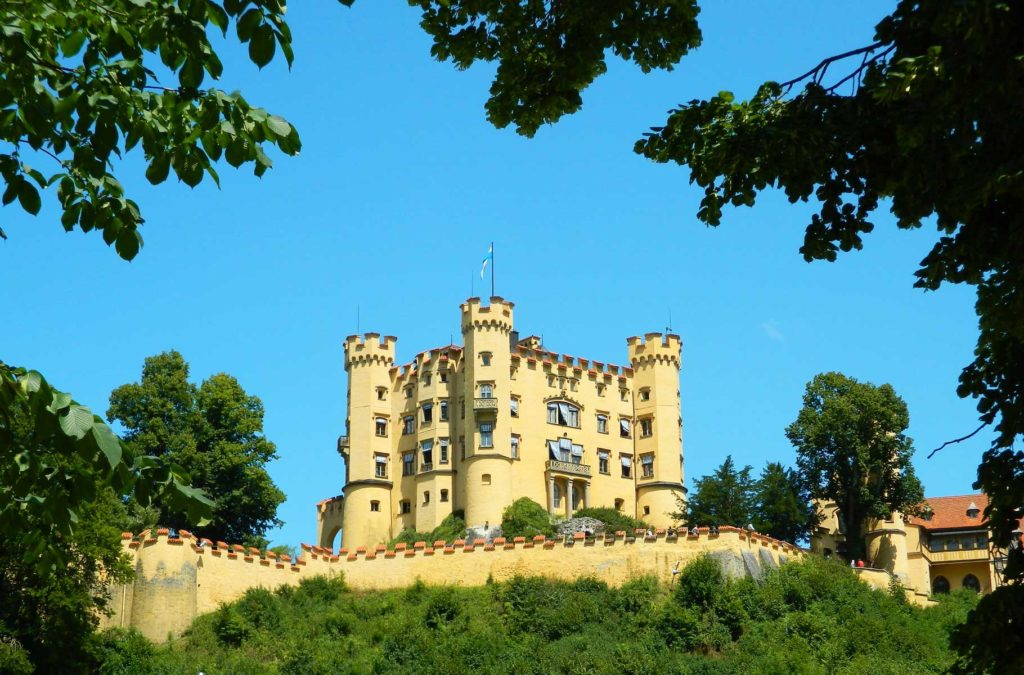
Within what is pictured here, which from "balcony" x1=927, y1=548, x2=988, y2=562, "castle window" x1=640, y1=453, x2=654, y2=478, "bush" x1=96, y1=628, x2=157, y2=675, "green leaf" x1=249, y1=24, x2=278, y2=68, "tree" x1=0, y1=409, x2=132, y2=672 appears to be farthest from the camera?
"balcony" x1=927, y1=548, x2=988, y2=562

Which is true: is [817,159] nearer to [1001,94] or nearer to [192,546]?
[1001,94]

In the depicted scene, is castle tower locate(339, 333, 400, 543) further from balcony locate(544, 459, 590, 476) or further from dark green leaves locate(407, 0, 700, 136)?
dark green leaves locate(407, 0, 700, 136)

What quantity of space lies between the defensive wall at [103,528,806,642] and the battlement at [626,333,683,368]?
20.0m

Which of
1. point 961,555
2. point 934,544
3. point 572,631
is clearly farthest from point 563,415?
point 572,631

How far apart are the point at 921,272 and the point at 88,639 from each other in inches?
1290

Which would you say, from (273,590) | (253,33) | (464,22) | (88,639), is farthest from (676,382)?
(253,33)

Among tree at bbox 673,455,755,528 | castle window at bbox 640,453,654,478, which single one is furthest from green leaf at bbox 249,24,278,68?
castle window at bbox 640,453,654,478

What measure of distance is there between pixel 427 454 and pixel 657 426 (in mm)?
11403

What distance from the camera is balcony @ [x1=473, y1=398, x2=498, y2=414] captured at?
65.9m

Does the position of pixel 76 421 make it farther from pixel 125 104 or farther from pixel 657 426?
pixel 657 426

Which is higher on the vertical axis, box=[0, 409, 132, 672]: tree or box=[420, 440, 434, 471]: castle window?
box=[420, 440, 434, 471]: castle window

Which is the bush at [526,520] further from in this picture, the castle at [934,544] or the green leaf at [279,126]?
the green leaf at [279,126]

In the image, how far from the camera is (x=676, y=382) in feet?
236

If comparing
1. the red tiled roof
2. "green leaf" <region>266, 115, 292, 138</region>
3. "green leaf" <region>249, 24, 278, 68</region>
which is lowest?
"green leaf" <region>266, 115, 292, 138</region>
